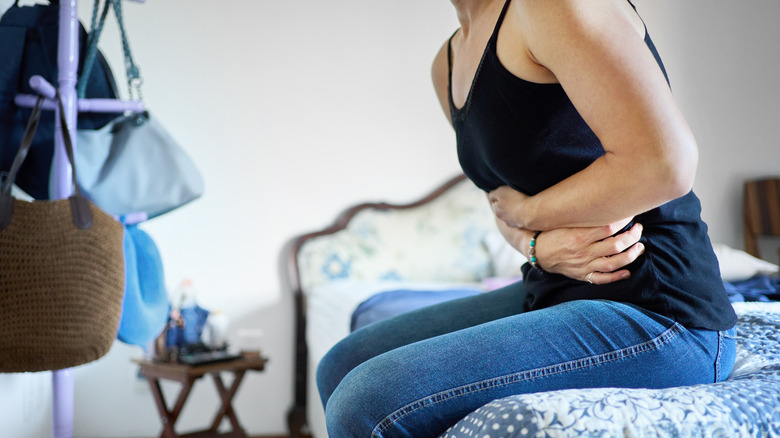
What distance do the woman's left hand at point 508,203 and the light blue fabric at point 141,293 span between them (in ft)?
3.08

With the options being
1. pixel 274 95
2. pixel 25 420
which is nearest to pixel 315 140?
pixel 274 95

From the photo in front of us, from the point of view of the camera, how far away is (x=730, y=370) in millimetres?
856

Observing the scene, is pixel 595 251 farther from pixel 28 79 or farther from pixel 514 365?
pixel 28 79

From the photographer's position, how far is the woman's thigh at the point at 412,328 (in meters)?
0.97

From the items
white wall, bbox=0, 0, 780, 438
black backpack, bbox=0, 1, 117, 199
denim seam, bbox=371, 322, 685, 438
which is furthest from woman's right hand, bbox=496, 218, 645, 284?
white wall, bbox=0, 0, 780, 438

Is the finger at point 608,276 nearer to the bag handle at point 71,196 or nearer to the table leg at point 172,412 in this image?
the bag handle at point 71,196

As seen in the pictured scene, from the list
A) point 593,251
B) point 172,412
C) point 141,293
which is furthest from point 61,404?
point 593,251

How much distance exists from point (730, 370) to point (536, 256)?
0.33 metres

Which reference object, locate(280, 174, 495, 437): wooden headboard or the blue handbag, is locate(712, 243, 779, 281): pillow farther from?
the blue handbag

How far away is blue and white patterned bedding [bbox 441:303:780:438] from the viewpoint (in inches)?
22.1

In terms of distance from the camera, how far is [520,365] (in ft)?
2.25

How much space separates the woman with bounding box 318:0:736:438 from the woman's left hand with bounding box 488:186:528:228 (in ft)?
0.04

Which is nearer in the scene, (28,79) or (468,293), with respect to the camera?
(28,79)

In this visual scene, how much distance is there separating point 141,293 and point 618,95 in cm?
130
